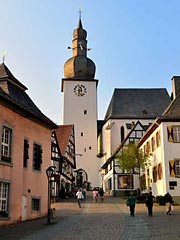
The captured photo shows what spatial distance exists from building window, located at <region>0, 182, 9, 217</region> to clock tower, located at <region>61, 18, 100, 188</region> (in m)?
44.7

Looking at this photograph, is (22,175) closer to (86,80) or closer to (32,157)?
(32,157)

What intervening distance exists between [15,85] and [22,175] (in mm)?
5834

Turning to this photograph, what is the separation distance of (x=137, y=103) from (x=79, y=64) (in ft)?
42.0

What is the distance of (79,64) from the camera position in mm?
67500

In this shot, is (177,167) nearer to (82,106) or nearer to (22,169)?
(22,169)

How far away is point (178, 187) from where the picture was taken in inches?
1195

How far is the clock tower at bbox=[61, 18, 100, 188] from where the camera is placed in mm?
63656

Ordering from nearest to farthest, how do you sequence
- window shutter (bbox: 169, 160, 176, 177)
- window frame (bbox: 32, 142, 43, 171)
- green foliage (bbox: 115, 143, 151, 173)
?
window frame (bbox: 32, 142, 43, 171), window shutter (bbox: 169, 160, 176, 177), green foliage (bbox: 115, 143, 151, 173)

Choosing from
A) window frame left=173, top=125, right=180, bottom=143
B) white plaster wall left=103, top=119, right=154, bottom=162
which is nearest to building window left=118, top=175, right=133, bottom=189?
white plaster wall left=103, top=119, right=154, bottom=162

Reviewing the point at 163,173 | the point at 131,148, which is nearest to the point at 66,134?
the point at 131,148

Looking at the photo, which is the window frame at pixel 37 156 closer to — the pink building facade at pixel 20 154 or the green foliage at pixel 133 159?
the pink building facade at pixel 20 154

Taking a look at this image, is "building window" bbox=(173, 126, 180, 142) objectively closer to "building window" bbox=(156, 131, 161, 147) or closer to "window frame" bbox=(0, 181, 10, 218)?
"building window" bbox=(156, 131, 161, 147)

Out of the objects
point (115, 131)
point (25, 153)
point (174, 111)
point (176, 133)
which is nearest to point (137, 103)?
point (115, 131)

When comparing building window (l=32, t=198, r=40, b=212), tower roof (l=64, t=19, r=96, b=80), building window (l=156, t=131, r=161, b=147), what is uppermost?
tower roof (l=64, t=19, r=96, b=80)
